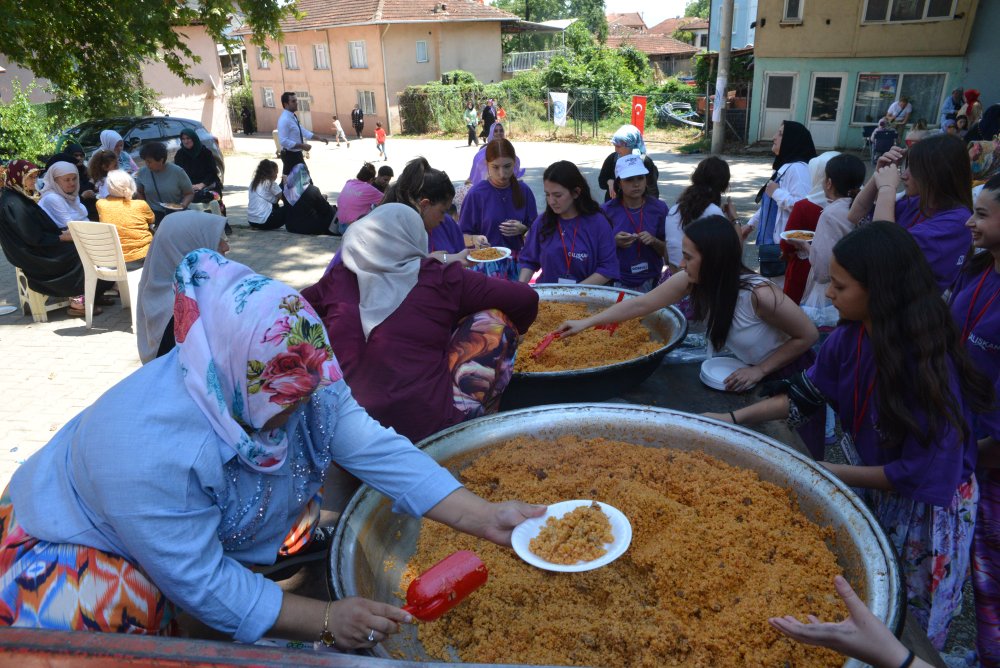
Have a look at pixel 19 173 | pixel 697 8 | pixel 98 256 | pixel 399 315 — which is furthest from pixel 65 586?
pixel 697 8

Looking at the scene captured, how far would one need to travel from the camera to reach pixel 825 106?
18.7m

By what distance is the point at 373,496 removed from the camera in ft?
6.53

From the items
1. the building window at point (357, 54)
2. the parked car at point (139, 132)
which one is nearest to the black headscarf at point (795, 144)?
the parked car at point (139, 132)

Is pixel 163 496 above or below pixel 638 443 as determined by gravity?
above

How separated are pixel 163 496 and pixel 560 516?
3.59 feet

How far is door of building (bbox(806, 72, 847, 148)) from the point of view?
18.3 metres

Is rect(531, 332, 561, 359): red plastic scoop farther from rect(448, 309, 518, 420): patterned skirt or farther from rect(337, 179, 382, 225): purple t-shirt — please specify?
rect(337, 179, 382, 225): purple t-shirt

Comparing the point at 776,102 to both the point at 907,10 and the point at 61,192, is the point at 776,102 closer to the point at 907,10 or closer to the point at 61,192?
the point at 907,10

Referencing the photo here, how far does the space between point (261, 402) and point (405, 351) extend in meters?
1.07

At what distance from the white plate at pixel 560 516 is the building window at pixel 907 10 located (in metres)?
20.3

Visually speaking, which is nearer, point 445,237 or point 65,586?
point 65,586

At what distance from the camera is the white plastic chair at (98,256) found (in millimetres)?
6055

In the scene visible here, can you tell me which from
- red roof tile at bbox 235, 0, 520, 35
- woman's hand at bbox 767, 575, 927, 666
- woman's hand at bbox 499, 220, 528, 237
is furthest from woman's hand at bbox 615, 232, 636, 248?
red roof tile at bbox 235, 0, 520, 35

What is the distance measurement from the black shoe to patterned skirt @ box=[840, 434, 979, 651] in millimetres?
1883
